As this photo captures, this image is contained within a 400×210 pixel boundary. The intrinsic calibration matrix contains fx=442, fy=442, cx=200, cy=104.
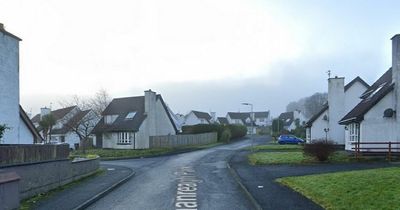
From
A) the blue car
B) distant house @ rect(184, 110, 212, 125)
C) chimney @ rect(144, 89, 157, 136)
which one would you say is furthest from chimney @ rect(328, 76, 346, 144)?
distant house @ rect(184, 110, 212, 125)

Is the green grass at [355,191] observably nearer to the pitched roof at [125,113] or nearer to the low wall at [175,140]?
the low wall at [175,140]

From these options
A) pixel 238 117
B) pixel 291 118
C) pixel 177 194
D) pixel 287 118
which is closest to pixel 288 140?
pixel 177 194

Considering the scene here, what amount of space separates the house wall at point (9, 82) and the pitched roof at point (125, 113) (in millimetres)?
28537

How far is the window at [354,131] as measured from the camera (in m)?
31.8

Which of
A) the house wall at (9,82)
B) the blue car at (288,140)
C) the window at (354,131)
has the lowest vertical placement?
the blue car at (288,140)

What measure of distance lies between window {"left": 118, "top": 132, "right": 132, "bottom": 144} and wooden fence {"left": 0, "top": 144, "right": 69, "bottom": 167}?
33.8 metres

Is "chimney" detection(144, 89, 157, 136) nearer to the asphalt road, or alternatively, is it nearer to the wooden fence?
the asphalt road

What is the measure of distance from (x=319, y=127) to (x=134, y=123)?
69.0 feet

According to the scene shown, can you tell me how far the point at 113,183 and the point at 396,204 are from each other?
38.6 feet

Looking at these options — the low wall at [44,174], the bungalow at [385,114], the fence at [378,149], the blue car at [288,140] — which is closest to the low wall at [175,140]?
the blue car at [288,140]

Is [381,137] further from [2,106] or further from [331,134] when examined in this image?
[2,106]

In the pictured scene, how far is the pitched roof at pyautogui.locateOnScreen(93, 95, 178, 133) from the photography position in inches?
2057

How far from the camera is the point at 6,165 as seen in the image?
12508 mm

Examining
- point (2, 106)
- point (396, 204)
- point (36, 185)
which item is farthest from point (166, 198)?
point (2, 106)
